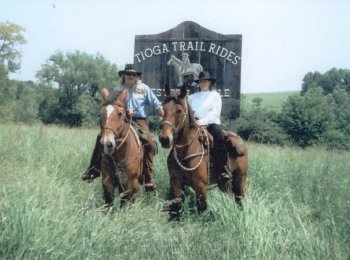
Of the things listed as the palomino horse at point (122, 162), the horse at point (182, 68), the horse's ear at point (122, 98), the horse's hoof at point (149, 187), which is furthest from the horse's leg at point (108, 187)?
the horse at point (182, 68)

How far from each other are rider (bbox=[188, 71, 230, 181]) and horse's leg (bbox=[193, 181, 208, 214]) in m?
0.78

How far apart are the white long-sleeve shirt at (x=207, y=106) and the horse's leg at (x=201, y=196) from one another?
3.86 ft

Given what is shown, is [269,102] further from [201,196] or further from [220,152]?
[201,196]

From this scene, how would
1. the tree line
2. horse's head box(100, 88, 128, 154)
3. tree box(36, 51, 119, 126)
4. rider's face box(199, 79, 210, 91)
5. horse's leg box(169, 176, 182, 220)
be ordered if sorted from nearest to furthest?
horse's head box(100, 88, 128, 154) → horse's leg box(169, 176, 182, 220) → rider's face box(199, 79, 210, 91) → the tree line → tree box(36, 51, 119, 126)

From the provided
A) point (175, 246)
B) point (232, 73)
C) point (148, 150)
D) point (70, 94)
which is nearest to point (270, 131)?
point (232, 73)

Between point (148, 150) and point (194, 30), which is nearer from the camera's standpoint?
point (148, 150)

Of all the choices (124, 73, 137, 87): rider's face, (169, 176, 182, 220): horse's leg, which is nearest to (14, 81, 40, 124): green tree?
(124, 73, 137, 87): rider's face

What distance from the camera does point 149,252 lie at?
196 inches

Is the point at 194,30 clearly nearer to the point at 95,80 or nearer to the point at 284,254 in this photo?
the point at 284,254

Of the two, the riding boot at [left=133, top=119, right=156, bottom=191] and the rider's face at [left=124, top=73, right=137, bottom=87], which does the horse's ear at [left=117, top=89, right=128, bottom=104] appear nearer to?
the riding boot at [left=133, top=119, right=156, bottom=191]

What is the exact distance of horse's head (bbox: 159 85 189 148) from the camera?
6.60 meters

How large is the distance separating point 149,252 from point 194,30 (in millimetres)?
7245

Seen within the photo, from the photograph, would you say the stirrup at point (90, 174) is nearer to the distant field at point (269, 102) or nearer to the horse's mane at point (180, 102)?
the horse's mane at point (180, 102)

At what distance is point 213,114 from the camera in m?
7.81
